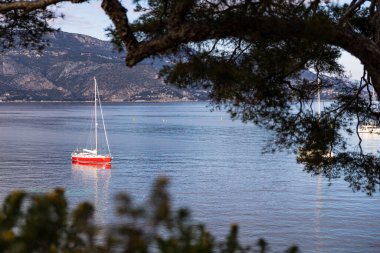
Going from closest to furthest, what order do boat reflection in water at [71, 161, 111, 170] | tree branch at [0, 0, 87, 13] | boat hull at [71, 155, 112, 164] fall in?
tree branch at [0, 0, 87, 13] < boat reflection in water at [71, 161, 111, 170] < boat hull at [71, 155, 112, 164]

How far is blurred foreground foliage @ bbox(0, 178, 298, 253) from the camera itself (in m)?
2.03

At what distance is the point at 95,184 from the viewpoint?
43.4 metres

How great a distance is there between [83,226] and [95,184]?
42.1 meters

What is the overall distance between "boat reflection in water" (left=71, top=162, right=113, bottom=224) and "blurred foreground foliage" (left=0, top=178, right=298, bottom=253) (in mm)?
27332

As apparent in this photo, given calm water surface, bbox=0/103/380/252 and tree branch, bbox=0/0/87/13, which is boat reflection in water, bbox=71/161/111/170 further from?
tree branch, bbox=0/0/87/13

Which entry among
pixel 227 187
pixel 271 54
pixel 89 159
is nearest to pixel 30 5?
pixel 271 54

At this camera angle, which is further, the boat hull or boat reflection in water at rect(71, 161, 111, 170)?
the boat hull

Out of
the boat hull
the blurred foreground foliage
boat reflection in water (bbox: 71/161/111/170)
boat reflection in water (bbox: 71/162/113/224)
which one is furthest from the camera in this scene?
the boat hull

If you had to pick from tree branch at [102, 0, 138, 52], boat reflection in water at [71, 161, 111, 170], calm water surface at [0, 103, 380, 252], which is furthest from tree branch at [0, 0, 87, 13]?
boat reflection in water at [71, 161, 111, 170]

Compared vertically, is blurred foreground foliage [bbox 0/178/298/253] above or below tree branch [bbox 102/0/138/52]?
below

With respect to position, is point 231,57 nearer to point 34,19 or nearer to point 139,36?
point 139,36

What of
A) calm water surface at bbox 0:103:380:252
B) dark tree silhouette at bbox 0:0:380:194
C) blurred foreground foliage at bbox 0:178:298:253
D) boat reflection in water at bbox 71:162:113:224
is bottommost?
boat reflection in water at bbox 71:162:113:224

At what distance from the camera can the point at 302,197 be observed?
37.9m

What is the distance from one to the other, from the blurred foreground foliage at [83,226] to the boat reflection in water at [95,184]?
27332 millimetres
